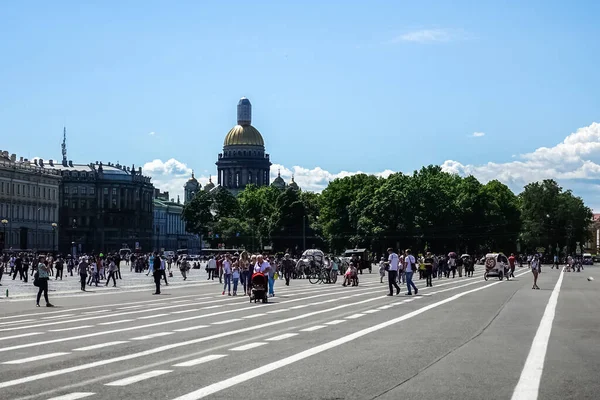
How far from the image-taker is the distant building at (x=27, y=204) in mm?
158750

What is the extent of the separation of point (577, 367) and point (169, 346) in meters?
7.07

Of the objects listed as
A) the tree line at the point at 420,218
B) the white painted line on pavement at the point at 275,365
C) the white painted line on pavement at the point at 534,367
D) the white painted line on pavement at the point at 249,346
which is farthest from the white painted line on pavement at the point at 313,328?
the tree line at the point at 420,218

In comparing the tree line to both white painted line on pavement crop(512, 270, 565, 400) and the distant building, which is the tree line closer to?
the distant building

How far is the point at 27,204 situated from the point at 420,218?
69485 millimetres

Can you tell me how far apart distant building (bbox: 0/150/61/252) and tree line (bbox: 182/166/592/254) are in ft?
101

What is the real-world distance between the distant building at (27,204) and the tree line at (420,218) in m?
30.8

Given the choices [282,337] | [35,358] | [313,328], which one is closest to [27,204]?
[313,328]

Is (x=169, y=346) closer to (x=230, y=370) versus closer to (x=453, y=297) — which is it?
(x=230, y=370)

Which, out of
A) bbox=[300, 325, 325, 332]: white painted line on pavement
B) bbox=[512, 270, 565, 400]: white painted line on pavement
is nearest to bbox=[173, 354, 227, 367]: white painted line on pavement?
bbox=[512, 270, 565, 400]: white painted line on pavement

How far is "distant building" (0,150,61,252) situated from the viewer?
521 ft

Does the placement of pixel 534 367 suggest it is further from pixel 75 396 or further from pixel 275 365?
pixel 75 396

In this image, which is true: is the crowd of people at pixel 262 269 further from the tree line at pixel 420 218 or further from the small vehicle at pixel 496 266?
the tree line at pixel 420 218

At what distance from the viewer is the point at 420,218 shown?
126 metres

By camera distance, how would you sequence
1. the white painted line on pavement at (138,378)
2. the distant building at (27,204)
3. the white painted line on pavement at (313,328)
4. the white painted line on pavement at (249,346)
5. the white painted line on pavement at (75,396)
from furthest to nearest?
the distant building at (27,204)
the white painted line on pavement at (313,328)
the white painted line on pavement at (249,346)
the white painted line on pavement at (138,378)
the white painted line on pavement at (75,396)
